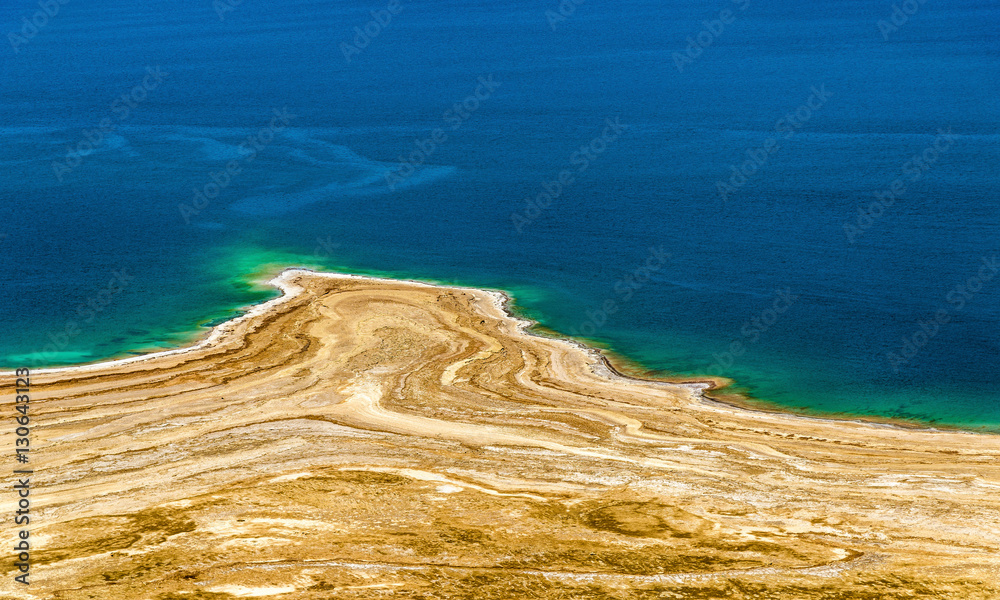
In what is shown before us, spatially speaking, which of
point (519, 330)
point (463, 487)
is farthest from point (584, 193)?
point (463, 487)

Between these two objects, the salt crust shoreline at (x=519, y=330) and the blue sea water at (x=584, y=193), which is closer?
the salt crust shoreline at (x=519, y=330)

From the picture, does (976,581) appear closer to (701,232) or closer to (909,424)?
(909,424)

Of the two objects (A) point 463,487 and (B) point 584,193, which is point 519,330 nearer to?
(A) point 463,487

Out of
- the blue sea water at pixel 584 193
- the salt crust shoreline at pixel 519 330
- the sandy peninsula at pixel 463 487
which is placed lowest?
the sandy peninsula at pixel 463 487

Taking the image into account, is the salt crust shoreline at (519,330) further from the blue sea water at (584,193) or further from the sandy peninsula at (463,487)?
the blue sea water at (584,193)

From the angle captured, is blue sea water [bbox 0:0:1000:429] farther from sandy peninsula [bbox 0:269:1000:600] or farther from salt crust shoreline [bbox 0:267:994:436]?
sandy peninsula [bbox 0:269:1000:600]

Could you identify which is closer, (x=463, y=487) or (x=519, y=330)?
(x=463, y=487)

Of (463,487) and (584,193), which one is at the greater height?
(584,193)

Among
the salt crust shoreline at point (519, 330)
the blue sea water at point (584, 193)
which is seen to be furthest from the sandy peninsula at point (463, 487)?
the blue sea water at point (584, 193)
